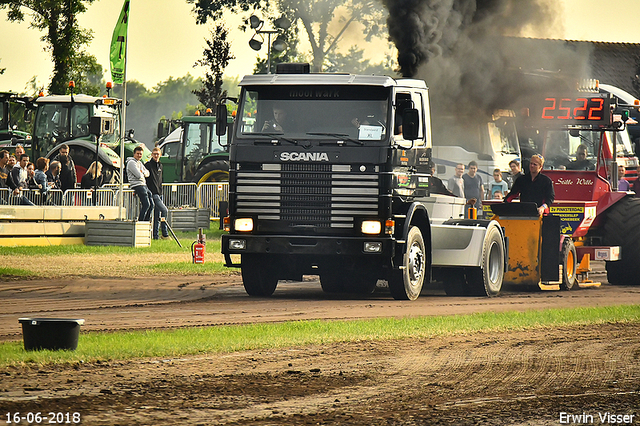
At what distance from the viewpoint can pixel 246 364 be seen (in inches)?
361

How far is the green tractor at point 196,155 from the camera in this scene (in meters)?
33.9

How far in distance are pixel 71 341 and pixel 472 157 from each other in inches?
554

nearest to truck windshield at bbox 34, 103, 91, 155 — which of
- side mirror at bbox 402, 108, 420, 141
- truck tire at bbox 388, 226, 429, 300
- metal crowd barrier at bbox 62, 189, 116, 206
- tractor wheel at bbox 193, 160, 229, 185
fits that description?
tractor wheel at bbox 193, 160, 229, 185

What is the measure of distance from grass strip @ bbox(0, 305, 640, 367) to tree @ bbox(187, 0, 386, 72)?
75.8 ft

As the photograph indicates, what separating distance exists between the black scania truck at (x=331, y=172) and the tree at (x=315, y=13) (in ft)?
68.1

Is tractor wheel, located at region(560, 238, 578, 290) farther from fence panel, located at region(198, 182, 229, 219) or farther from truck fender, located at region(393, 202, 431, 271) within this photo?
fence panel, located at region(198, 182, 229, 219)

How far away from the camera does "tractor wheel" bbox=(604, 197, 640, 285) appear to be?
18766mm

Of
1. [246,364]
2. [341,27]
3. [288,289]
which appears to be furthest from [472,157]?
[341,27]

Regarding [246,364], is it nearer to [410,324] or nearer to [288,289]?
[410,324]

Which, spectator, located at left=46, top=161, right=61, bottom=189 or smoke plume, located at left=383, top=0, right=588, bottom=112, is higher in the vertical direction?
smoke plume, located at left=383, top=0, right=588, bottom=112

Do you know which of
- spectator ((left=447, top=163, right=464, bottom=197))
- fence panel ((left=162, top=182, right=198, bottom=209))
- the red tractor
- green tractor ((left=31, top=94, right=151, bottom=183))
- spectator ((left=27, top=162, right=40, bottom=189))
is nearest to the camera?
the red tractor

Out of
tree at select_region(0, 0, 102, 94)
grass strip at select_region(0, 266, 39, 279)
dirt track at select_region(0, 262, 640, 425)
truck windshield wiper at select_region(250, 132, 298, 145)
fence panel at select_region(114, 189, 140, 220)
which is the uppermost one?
tree at select_region(0, 0, 102, 94)

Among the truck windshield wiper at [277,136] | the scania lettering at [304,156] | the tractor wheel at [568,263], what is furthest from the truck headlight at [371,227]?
the tractor wheel at [568,263]

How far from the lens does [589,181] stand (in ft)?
62.9
